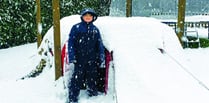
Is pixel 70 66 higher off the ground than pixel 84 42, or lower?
lower

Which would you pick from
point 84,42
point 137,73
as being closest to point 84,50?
point 84,42

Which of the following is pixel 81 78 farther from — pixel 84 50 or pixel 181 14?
pixel 181 14

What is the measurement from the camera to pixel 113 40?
7199mm

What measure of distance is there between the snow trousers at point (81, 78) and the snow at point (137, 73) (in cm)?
21

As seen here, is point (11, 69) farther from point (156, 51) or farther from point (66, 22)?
point (156, 51)

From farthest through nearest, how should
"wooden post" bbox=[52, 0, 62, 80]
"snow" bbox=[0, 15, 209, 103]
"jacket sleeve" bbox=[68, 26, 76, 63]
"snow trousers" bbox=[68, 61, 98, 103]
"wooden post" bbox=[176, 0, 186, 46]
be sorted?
"wooden post" bbox=[176, 0, 186, 46]
"wooden post" bbox=[52, 0, 62, 80]
"snow trousers" bbox=[68, 61, 98, 103]
"jacket sleeve" bbox=[68, 26, 76, 63]
"snow" bbox=[0, 15, 209, 103]

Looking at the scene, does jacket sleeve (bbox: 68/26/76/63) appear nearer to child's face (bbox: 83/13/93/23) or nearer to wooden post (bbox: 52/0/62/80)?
child's face (bbox: 83/13/93/23)

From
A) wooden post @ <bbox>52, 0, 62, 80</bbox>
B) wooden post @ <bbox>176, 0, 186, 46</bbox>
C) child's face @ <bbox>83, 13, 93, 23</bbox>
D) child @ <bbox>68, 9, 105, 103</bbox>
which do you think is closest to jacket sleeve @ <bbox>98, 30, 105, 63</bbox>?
child @ <bbox>68, 9, 105, 103</bbox>

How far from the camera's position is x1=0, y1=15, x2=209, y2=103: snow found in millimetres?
6074

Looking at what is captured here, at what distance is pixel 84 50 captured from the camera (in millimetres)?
6812

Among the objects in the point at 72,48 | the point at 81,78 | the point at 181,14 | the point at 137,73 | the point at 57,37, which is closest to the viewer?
the point at 137,73

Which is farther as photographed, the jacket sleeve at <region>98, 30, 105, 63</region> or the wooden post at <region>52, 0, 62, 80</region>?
the wooden post at <region>52, 0, 62, 80</region>

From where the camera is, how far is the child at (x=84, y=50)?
6.78 metres

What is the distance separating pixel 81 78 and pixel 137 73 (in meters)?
0.94
